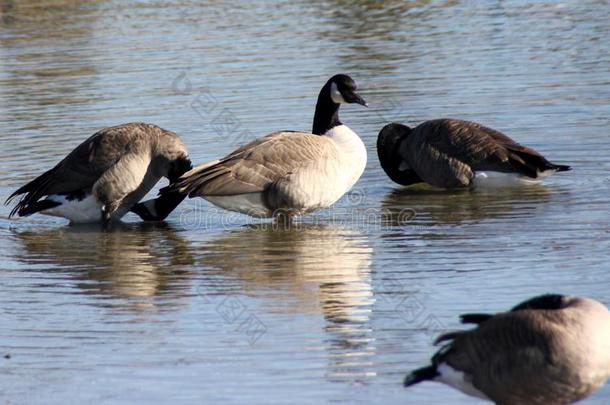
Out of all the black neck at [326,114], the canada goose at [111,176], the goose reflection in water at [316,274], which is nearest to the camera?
the goose reflection in water at [316,274]

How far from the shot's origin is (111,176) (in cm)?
1150

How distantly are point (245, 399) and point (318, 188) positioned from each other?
4527 mm

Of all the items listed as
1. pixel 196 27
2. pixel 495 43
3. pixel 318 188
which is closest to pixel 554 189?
pixel 318 188

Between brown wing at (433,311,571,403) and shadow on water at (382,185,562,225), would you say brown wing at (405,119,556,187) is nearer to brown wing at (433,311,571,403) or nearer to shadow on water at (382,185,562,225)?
shadow on water at (382,185,562,225)

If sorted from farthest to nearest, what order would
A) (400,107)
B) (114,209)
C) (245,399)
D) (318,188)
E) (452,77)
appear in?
(452,77), (400,107), (114,209), (318,188), (245,399)

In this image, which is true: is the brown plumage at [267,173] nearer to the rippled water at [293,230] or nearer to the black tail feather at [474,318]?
the rippled water at [293,230]

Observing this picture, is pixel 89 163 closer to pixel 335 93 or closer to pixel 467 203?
pixel 335 93

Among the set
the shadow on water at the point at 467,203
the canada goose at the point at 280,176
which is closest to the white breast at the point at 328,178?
the canada goose at the point at 280,176

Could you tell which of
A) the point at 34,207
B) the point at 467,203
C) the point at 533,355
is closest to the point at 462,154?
the point at 467,203

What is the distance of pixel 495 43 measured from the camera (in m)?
19.2

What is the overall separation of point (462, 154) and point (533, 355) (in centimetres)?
652

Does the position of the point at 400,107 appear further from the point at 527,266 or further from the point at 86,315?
the point at 86,315

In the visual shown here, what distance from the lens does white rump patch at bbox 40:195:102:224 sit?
11.7 meters

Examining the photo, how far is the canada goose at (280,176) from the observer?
36.1 ft
